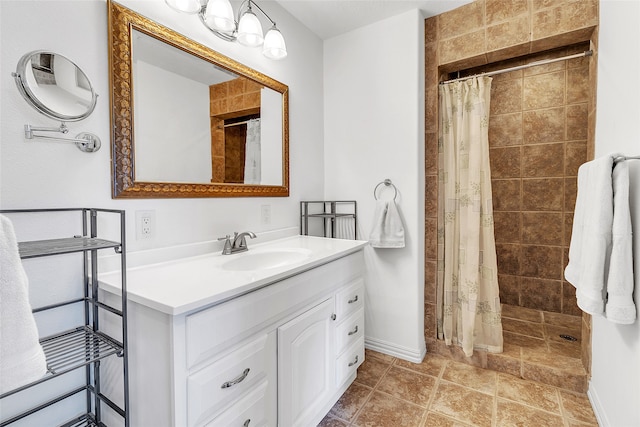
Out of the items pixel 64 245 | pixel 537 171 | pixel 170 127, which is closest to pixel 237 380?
pixel 64 245

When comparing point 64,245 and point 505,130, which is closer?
point 64,245

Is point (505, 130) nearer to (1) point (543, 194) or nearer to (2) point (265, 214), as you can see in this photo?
(1) point (543, 194)

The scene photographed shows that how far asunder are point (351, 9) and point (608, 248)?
1854 mm

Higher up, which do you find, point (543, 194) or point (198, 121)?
point (198, 121)

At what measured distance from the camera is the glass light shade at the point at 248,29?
4.93 ft

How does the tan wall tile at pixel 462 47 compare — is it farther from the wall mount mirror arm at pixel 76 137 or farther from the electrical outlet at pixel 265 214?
the wall mount mirror arm at pixel 76 137

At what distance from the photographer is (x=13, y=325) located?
0.64 m

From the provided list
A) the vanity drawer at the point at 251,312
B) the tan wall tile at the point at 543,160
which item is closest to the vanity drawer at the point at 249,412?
the vanity drawer at the point at 251,312

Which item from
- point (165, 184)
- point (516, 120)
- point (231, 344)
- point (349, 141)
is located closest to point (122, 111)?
point (165, 184)

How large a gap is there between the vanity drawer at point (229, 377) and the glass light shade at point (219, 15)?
137 cm

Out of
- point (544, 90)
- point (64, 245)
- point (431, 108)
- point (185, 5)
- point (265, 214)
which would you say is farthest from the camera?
point (544, 90)

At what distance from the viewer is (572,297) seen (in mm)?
2559

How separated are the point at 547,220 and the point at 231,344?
2.81 meters

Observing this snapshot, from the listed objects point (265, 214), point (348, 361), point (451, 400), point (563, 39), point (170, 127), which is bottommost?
point (451, 400)
